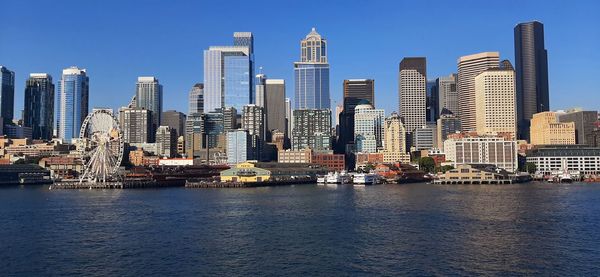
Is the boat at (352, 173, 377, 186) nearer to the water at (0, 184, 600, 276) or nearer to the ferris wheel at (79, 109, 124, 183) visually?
the ferris wheel at (79, 109, 124, 183)

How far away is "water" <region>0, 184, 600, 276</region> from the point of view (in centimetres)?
4044

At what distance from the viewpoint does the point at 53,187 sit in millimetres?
148250

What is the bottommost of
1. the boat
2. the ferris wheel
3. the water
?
the water

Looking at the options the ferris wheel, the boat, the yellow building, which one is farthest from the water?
the boat

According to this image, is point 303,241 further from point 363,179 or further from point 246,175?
point 363,179

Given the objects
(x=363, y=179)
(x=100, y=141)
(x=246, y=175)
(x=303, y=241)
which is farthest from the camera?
(x=363, y=179)

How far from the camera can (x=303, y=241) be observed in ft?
166

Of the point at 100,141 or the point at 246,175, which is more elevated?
the point at 100,141

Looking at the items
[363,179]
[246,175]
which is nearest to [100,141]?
[246,175]

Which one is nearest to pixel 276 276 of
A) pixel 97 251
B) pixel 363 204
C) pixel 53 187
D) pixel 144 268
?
pixel 144 268

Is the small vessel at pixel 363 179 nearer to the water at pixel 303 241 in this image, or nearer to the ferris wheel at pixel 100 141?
the ferris wheel at pixel 100 141

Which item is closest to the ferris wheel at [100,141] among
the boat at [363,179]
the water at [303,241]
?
the boat at [363,179]

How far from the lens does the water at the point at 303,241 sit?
4044cm

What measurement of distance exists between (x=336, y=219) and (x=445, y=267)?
88.7ft
